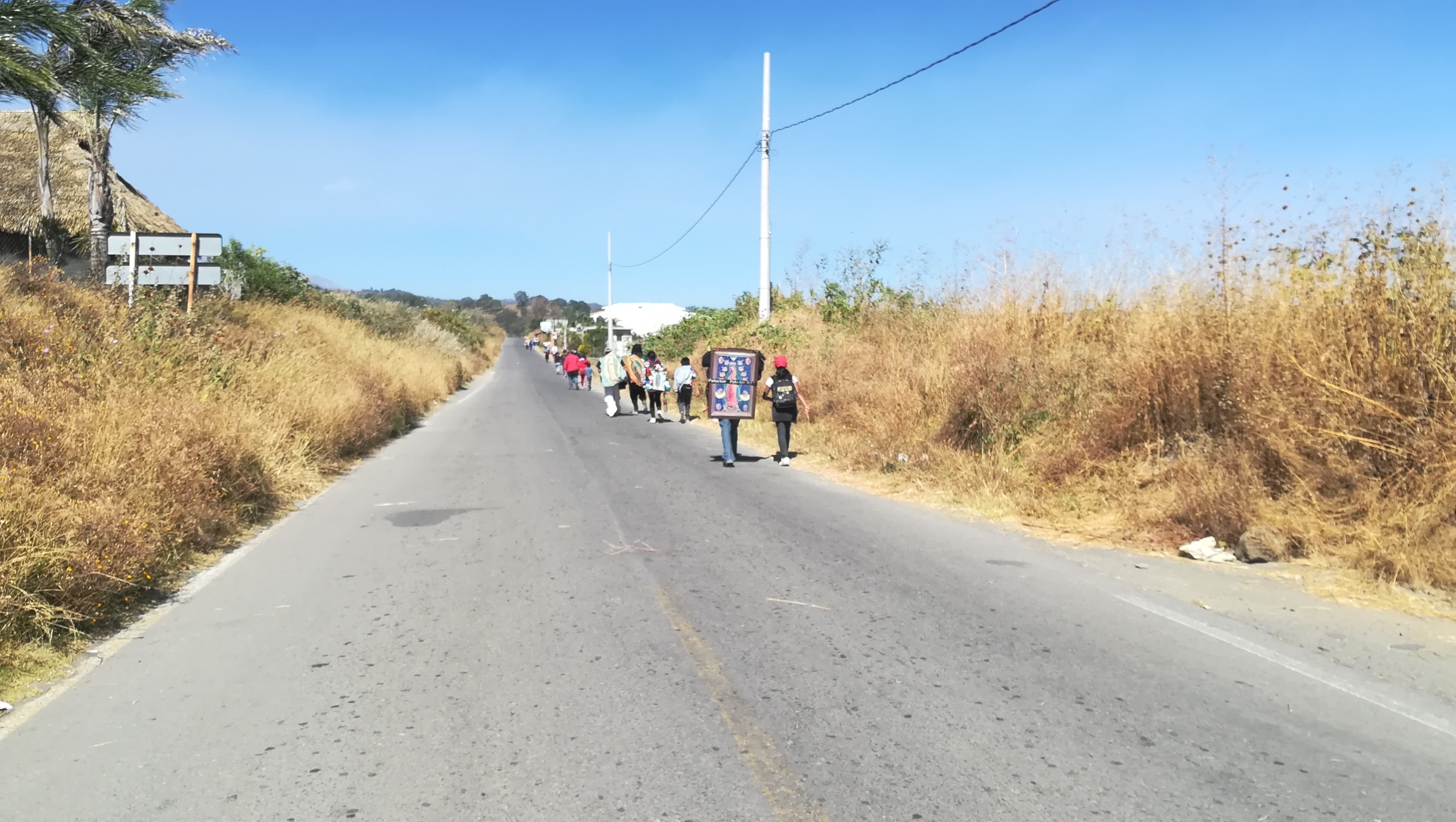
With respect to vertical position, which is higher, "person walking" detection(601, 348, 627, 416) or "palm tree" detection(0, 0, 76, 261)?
"palm tree" detection(0, 0, 76, 261)

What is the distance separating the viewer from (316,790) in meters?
3.88

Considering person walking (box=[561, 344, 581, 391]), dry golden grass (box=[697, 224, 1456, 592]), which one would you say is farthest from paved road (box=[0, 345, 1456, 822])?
person walking (box=[561, 344, 581, 391])

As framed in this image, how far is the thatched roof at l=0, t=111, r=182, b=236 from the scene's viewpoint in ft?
87.4

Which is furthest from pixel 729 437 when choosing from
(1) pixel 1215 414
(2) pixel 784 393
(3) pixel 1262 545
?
(3) pixel 1262 545

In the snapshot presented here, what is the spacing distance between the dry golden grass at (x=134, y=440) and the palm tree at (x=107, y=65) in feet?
7.99

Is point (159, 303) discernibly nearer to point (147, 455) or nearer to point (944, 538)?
point (147, 455)

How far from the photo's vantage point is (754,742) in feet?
14.1

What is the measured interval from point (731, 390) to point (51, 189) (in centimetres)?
2214

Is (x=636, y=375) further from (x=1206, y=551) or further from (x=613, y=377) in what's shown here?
(x=1206, y=551)

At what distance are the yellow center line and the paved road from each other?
2 centimetres

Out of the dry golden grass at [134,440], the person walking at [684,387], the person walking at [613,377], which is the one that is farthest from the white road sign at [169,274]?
the person walking at [613,377]

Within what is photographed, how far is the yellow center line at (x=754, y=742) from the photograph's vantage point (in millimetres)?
3715

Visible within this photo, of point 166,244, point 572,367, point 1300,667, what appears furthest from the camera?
point 572,367

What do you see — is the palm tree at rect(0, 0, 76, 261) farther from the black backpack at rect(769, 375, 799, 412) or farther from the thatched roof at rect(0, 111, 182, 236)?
the thatched roof at rect(0, 111, 182, 236)
